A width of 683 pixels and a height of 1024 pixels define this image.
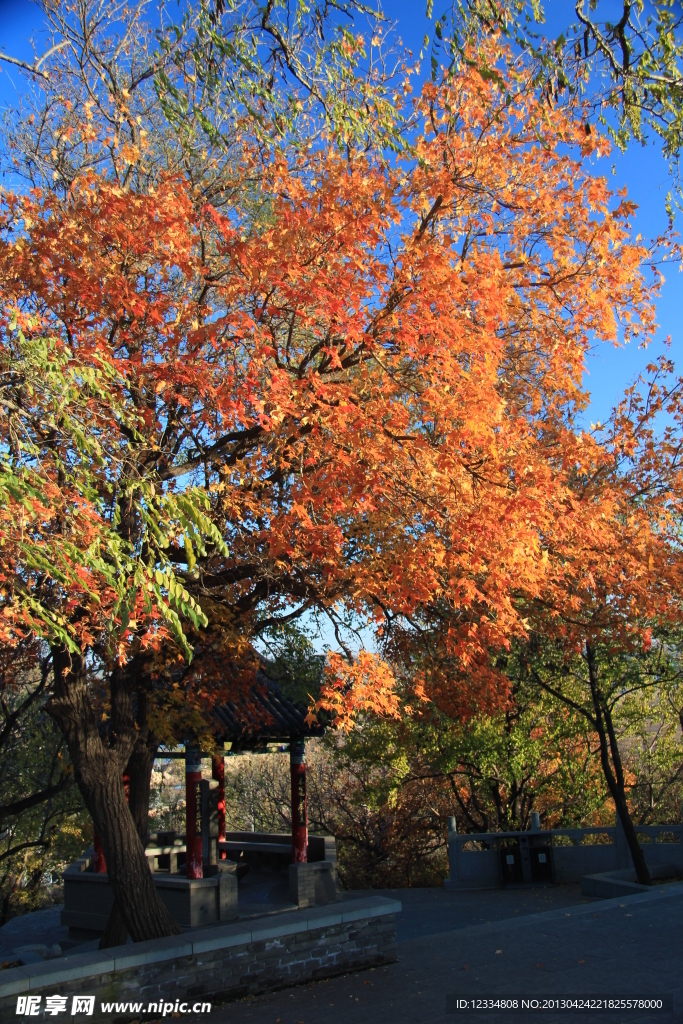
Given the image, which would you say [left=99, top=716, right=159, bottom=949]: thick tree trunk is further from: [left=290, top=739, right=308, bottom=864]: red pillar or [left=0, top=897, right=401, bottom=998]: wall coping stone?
[left=290, top=739, right=308, bottom=864]: red pillar

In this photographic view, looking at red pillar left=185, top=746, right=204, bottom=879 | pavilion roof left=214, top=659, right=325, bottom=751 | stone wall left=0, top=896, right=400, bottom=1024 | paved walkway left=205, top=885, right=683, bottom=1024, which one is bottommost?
paved walkway left=205, top=885, right=683, bottom=1024

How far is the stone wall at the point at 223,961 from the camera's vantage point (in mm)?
7094

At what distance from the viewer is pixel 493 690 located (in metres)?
11.5

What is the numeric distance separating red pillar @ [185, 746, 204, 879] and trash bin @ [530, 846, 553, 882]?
7.71 meters

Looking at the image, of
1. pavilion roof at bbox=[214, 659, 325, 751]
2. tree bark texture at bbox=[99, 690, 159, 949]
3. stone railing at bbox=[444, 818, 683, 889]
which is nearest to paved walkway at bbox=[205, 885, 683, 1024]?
tree bark texture at bbox=[99, 690, 159, 949]

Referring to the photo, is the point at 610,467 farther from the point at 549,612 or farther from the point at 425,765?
the point at 425,765

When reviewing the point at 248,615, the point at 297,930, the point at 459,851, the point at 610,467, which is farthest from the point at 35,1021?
the point at 459,851

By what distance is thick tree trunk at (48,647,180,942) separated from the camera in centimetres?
875

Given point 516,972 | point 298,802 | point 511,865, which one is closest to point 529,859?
point 511,865

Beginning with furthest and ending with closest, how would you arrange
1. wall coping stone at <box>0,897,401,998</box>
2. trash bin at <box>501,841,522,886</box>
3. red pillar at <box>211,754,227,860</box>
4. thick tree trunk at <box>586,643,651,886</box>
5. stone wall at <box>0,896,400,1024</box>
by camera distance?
trash bin at <box>501,841,522,886</box>
red pillar at <box>211,754,227,860</box>
thick tree trunk at <box>586,643,651,886</box>
stone wall at <box>0,896,400,1024</box>
wall coping stone at <box>0,897,401,998</box>

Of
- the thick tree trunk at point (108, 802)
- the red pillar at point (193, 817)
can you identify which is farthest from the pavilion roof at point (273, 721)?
the thick tree trunk at point (108, 802)

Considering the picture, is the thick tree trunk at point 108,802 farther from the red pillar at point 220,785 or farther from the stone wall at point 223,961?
the red pillar at point 220,785

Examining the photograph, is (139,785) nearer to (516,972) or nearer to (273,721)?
(273,721)

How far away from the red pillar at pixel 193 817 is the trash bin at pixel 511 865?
7.13 metres
